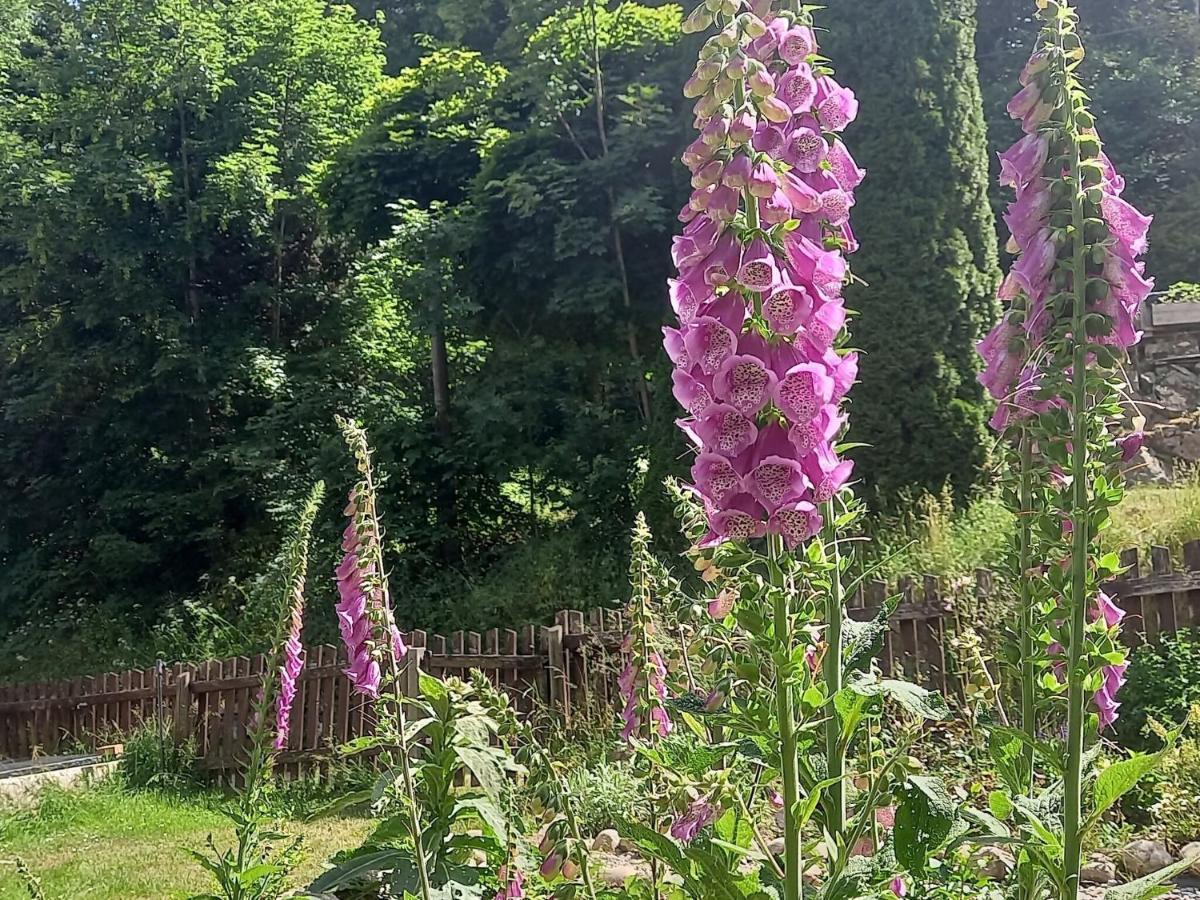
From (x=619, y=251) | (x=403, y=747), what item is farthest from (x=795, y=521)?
(x=619, y=251)

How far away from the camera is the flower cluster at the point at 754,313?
129 cm

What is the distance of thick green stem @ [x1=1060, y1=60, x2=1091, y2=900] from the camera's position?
1.49 metres

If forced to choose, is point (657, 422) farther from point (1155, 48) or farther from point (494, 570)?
point (1155, 48)

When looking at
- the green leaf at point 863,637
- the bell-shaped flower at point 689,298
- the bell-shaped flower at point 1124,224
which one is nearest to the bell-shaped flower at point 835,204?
the bell-shaped flower at point 689,298

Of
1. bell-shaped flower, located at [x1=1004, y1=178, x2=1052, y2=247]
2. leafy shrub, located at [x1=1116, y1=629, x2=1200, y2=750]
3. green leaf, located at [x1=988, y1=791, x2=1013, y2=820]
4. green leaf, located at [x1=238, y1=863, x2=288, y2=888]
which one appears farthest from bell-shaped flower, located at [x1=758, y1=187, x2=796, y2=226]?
leafy shrub, located at [x1=1116, y1=629, x2=1200, y2=750]

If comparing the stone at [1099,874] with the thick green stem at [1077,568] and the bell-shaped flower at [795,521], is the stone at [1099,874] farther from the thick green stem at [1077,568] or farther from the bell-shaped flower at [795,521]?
→ the bell-shaped flower at [795,521]

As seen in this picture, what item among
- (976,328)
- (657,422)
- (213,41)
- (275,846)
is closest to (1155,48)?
(976,328)

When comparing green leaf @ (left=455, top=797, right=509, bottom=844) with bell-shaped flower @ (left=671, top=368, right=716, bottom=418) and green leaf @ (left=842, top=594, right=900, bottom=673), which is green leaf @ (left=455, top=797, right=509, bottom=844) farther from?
bell-shaped flower @ (left=671, top=368, right=716, bottom=418)

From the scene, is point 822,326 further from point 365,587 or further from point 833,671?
point 365,587

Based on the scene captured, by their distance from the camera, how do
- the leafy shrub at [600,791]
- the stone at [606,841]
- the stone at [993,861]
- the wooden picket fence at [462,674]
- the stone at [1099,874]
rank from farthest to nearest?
the wooden picket fence at [462,674]
the stone at [606,841]
the leafy shrub at [600,791]
the stone at [1099,874]
the stone at [993,861]

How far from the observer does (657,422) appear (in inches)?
392

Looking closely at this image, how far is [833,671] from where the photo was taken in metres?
1.56

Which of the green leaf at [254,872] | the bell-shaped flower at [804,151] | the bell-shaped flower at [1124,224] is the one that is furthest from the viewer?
the green leaf at [254,872]

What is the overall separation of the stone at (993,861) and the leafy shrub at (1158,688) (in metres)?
1.22
